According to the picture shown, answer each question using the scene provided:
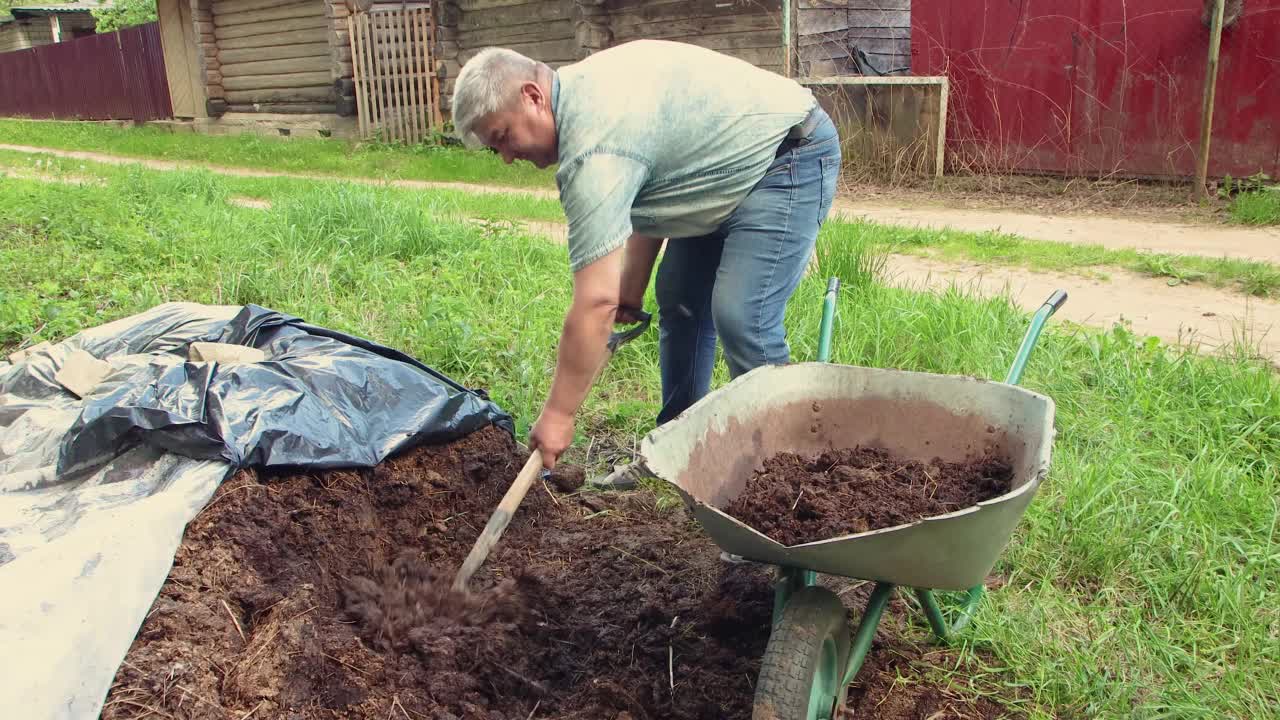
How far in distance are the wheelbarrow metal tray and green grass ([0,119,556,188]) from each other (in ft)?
25.2

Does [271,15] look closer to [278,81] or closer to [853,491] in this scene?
[278,81]

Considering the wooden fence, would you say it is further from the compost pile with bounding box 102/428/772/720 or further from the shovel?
the shovel

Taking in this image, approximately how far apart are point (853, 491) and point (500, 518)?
0.90 meters

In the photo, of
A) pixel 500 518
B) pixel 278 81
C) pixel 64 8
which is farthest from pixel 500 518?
pixel 64 8

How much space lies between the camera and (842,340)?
399cm

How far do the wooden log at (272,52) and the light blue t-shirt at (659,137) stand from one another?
13792mm

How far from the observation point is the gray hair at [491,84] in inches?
85.5

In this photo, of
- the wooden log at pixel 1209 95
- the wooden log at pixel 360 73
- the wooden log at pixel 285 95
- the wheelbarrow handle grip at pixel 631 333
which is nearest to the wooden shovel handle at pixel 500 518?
the wheelbarrow handle grip at pixel 631 333

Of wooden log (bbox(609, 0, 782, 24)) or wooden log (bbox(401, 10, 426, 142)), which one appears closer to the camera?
wooden log (bbox(609, 0, 782, 24))

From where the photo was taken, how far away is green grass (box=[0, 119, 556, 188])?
10586mm

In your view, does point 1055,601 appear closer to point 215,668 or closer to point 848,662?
point 848,662

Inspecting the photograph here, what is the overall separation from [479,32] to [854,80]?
5.99 meters

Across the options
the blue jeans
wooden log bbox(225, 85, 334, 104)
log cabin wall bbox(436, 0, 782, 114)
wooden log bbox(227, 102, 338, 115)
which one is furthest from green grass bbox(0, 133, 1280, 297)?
the blue jeans

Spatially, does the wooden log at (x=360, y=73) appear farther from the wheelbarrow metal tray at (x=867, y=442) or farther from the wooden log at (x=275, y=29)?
the wheelbarrow metal tray at (x=867, y=442)
